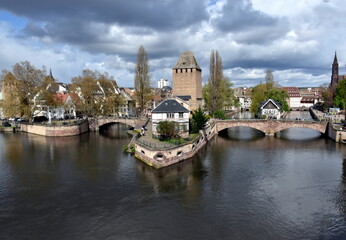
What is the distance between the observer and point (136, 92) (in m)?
76.1

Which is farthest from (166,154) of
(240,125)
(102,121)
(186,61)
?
(102,121)

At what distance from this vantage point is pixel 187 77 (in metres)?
77.1

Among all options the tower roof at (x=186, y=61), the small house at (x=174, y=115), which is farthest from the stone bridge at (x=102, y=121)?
the small house at (x=174, y=115)

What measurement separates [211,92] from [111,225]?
60.1 metres

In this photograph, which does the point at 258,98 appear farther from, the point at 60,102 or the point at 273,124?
the point at 60,102

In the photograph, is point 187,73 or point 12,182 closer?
point 12,182

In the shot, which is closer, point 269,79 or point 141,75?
point 141,75

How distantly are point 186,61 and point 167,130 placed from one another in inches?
1466

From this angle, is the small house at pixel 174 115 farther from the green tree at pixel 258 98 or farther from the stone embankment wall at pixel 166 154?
the green tree at pixel 258 98

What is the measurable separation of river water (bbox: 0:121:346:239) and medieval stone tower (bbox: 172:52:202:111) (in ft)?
99.8

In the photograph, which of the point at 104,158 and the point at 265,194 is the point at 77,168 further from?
the point at 265,194

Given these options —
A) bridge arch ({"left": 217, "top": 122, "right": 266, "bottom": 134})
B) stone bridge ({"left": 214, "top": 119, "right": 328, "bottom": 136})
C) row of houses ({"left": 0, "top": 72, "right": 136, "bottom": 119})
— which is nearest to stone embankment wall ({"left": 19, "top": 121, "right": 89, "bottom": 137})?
row of houses ({"left": 0, "top": 72, "right": 136, "bottom": 119})

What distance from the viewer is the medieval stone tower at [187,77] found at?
251 feet

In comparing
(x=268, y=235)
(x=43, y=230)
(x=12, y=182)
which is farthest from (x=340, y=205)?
(x=12, y=182)
